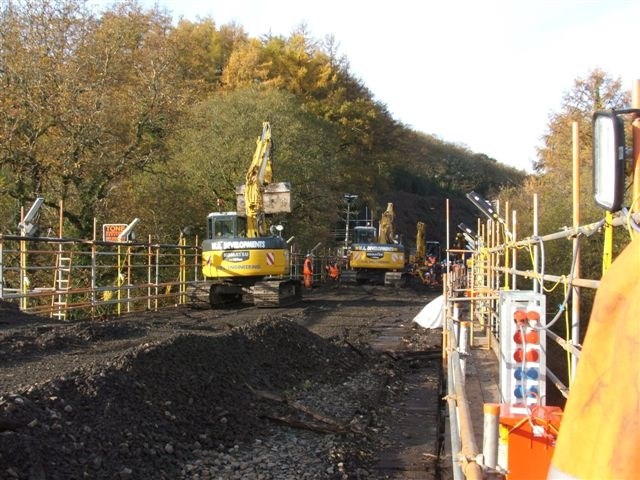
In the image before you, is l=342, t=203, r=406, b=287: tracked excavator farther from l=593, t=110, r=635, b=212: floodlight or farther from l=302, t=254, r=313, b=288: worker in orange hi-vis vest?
l=593, t=110, r=635, b=212: floodlight

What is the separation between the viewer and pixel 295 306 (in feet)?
68.2

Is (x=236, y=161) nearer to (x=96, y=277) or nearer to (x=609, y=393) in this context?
(x=96, y=277)

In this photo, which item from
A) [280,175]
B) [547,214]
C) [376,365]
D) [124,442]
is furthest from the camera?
[280,175]

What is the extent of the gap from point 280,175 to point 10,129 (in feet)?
42.4

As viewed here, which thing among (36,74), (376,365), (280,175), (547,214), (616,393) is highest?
(36,74)

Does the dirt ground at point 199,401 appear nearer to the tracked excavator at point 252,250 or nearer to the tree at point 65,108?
the tracked excavator at point 252,250

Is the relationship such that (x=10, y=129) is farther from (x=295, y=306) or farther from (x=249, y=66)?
(x=249, y=66)

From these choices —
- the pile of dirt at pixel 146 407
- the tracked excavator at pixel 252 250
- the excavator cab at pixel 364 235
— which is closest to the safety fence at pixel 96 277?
the tracked excavator at pixel 252 250

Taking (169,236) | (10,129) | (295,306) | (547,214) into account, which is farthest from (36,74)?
(547,214)

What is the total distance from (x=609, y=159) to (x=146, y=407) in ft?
15.3

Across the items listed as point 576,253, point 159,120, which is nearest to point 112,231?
point 159,120

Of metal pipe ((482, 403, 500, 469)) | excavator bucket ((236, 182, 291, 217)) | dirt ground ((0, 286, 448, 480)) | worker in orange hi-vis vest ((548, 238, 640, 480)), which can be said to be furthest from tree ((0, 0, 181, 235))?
worker in orange hi-vis vest ((548, 238, 640, 480))

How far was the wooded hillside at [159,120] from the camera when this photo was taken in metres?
21.5

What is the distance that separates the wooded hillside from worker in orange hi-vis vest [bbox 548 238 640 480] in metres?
21.1
